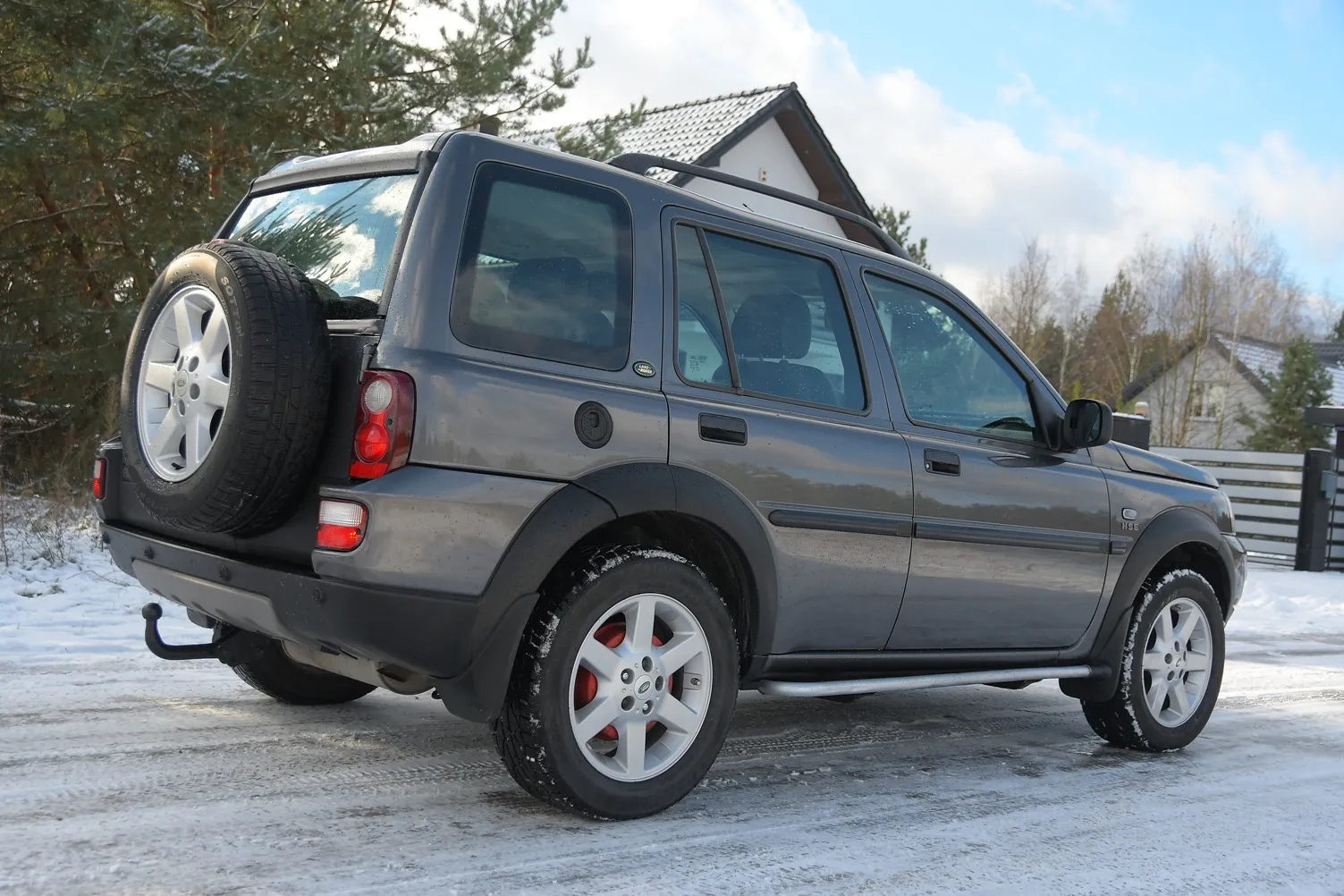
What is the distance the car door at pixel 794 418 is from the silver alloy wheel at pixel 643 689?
36cm

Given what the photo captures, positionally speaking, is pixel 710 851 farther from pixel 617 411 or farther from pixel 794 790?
pixel 617 411

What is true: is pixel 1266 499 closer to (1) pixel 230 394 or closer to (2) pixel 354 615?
(2) pixel 354 615

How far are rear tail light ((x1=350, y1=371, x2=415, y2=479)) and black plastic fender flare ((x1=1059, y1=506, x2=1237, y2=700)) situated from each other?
10.6 ft

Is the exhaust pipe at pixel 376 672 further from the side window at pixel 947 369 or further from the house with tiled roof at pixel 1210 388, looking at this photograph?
the house with tiled roof at pixel 1210 388

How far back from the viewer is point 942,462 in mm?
4449

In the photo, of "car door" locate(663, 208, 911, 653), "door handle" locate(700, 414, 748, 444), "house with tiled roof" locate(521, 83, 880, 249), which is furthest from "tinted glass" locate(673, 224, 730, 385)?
"house with tiled roof" locate(521, 83, 880, 249)

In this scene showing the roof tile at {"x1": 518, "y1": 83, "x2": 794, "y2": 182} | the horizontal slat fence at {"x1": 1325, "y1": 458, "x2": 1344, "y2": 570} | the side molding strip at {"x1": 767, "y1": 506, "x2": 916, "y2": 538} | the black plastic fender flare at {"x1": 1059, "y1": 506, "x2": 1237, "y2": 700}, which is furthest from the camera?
the roof tile at {"x1": 518, "y1": 83, "x2": 794, "y2": 182}

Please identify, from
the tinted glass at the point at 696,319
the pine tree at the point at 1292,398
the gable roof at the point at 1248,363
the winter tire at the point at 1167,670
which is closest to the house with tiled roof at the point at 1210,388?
the gable roof at the point at 1248,363

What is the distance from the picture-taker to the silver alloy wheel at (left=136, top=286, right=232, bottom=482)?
10.9 feet

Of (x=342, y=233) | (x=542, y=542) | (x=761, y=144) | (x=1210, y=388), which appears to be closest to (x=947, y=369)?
(x=542, y=542)

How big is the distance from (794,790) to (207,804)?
188cm

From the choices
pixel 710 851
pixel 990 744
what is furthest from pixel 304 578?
pixel 990 744

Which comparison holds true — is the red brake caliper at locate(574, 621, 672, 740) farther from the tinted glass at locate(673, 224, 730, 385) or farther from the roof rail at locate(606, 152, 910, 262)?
the roof rail at locate(606, 152, 910, 262)

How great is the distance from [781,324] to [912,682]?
53.3 inches
